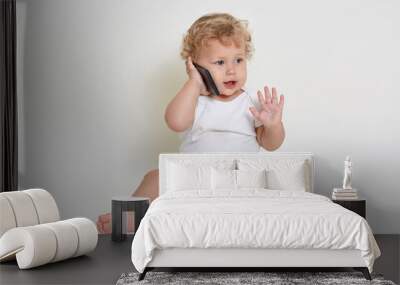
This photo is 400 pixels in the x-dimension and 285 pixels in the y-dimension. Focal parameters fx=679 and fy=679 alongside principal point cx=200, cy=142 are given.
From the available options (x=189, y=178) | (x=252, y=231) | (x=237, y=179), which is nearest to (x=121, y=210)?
(x=189, y=178)

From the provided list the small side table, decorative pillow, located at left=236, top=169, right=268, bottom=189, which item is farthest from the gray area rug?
the small side table

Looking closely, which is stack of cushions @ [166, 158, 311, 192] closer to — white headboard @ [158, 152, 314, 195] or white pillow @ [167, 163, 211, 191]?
white pillow @ [167, 163, 211, 191]

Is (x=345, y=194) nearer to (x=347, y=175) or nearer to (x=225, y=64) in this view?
(x=347, y=175)

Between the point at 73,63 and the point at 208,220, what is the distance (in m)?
3.05

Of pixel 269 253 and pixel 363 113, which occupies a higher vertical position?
pixel 363 113

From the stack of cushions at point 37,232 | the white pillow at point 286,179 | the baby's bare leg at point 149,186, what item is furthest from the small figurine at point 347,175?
the stack of cushions at point 37,232

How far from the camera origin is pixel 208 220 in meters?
4.81

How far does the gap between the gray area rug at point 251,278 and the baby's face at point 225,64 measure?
252 centimetres

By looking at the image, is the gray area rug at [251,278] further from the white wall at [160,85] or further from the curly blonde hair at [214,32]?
the curly blonde hair at [214,32]

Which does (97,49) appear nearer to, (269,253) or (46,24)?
(46,24)

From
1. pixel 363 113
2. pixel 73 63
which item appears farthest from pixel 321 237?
pixel 73 63

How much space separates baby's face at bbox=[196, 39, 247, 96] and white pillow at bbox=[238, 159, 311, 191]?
816 millimetres

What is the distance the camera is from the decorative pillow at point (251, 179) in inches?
250

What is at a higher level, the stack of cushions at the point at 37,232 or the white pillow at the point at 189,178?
the white pillow at the point at 189,178
